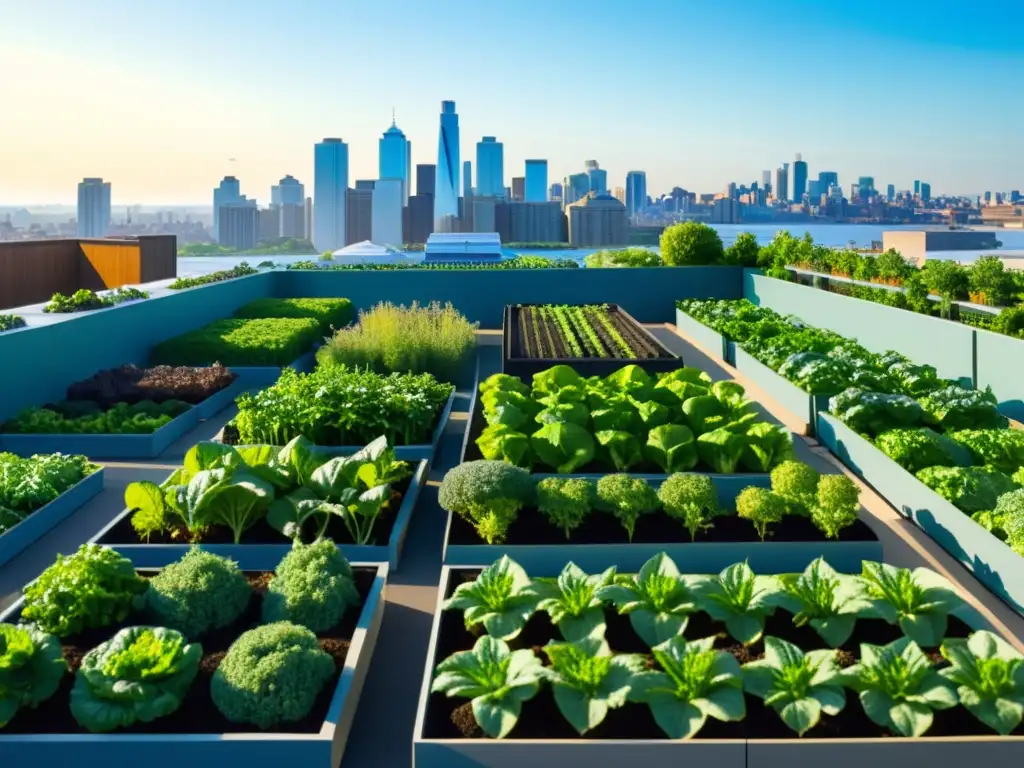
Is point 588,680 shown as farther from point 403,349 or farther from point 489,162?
point 489,162

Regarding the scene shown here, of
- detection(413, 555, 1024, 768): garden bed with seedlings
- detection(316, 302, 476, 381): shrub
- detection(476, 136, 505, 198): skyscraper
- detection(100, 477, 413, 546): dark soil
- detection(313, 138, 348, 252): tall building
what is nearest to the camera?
detection(413, 555, 1024, 768): garden bed with seedlings

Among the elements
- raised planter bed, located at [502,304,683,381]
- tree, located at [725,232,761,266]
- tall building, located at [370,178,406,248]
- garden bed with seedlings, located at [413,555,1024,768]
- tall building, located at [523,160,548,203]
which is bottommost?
garden bed with seedlings, located at [413,555,1024,768]

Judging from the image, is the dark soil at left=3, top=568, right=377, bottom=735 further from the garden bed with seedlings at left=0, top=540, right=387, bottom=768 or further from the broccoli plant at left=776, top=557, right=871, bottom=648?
the broccoli plant at left=776, top=557, right=871, bottom=648

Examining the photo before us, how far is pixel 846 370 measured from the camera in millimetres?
7613

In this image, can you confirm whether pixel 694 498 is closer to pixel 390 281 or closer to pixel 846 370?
pixel 846 370

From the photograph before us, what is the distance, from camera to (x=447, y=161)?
36.5m

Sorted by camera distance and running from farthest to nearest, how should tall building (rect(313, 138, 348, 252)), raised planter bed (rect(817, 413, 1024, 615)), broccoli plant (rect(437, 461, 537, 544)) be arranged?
tall building (rect(313, 138, 348, 252)) → broccoli plant (rect(437, 461, 537, 544)) → raised planter bed (rect(817, 413, 1024, 615))

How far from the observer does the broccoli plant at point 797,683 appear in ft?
9.41

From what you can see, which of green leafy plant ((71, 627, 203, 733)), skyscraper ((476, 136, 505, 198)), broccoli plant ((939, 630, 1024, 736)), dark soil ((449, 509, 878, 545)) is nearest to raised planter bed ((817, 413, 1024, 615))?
dark soil ((449, 509, 878, 545))

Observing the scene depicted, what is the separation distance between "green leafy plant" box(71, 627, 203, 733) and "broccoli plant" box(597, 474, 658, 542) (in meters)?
2.14

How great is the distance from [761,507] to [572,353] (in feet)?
15.2

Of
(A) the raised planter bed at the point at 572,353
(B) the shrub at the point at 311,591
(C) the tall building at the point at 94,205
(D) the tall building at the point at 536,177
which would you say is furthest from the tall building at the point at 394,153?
(B) the shrub at the point at 311,591

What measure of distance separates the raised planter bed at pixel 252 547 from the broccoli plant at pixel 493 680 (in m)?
1.48

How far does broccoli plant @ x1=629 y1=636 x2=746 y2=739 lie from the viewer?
284 cm
